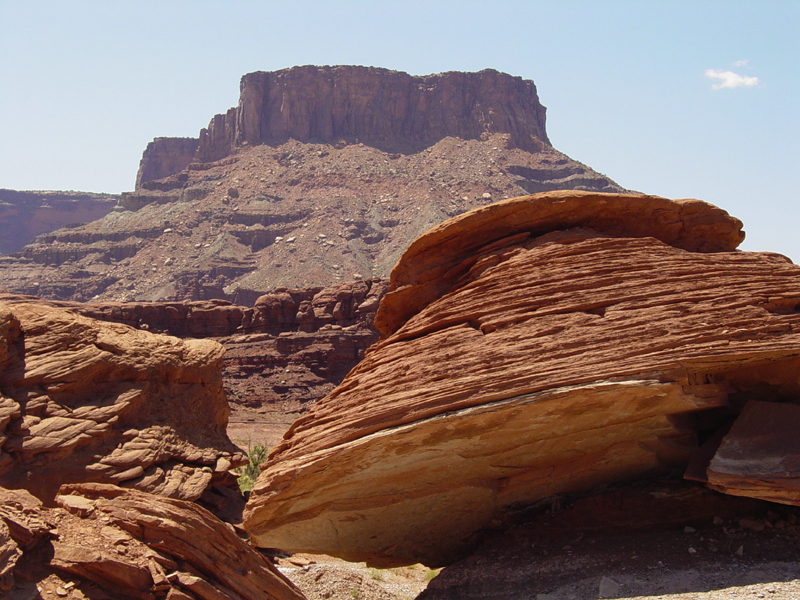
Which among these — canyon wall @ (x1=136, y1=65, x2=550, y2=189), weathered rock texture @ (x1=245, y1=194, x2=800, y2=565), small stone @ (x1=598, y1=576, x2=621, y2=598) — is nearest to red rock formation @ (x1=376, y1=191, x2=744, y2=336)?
weathered rock texture @ (x1=245, y1=194, x2=800, y2=565)

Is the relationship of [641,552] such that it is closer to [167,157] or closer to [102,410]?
[102,410]

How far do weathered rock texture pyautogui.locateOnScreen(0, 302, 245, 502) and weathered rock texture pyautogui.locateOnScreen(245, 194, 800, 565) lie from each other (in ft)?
14.9

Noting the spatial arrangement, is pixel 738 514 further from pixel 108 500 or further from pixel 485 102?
pixel 485 102

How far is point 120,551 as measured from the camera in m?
7.61

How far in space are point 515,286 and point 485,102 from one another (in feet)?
477

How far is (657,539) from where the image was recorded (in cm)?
923

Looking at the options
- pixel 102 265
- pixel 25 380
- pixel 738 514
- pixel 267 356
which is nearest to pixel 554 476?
pixel 738 514

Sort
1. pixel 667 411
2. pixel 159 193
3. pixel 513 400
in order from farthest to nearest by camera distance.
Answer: pixel 159 193 < pixel 667 411 < pixel 513 400

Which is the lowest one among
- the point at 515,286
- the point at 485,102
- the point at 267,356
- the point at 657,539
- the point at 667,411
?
the point at 267,356

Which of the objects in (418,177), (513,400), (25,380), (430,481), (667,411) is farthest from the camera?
(418,177)

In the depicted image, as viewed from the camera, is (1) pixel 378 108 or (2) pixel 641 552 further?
(1) pixel 378 108

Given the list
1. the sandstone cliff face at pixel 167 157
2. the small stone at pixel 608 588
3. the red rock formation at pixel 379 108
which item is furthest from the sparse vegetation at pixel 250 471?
the sandstone cliff face at pixel 167 157

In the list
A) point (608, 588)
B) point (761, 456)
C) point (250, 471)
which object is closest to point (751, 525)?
point (761, 456)

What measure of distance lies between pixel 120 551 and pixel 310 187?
128 meters
